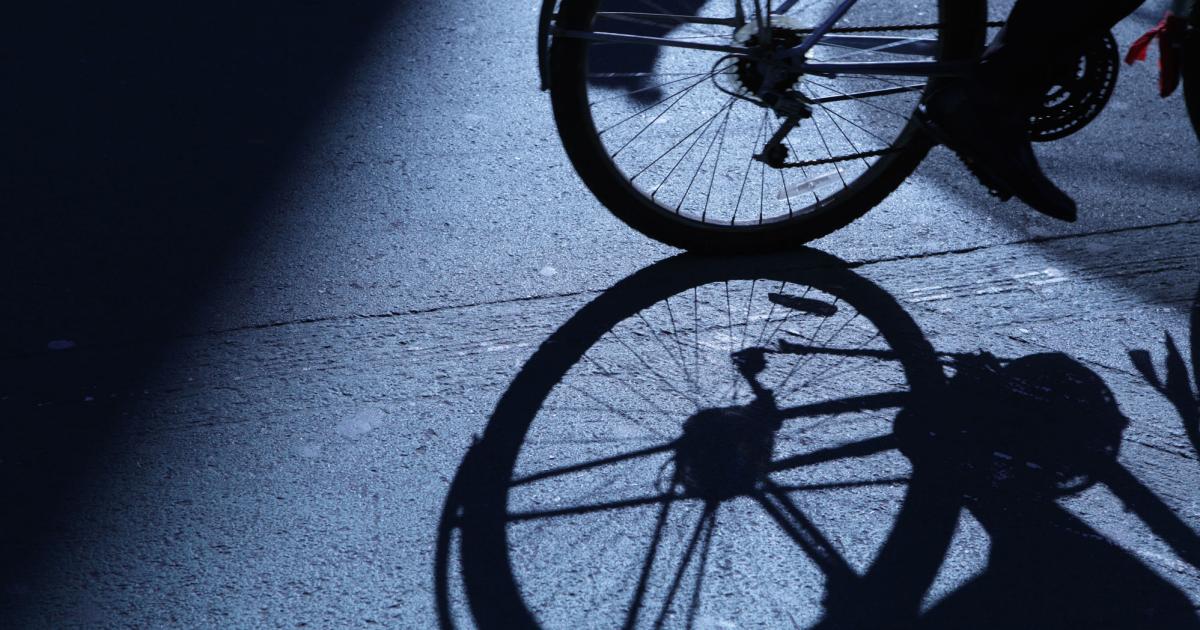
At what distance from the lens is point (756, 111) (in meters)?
4.16

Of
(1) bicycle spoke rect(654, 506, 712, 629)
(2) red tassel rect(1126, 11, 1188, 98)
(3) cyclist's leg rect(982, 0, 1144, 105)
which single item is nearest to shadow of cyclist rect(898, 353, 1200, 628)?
(1) bicycle spoke rect(654, 506, 712, 629)

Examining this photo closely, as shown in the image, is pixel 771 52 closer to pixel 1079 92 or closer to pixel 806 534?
pixel 1079 92

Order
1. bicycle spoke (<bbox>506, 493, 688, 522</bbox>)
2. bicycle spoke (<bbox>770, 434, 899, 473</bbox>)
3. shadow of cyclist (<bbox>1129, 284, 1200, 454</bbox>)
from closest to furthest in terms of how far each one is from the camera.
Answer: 1. bicycle spoke (<bbox>506, 493, 688, 522</bbox>)
2. bicycle spoke (<bbox>770, 434, 899, 473</bbox>)
3. shadow of cyclist (<bbox>1129, 284, 1200, 454</bbox>)

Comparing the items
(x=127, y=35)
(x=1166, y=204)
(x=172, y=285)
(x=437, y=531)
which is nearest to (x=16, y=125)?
(x=127, y=35)

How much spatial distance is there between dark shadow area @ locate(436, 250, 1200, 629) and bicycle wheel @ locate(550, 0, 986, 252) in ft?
0.69

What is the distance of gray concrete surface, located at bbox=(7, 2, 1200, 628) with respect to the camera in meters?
2.41

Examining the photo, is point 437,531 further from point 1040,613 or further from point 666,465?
point 1040,613

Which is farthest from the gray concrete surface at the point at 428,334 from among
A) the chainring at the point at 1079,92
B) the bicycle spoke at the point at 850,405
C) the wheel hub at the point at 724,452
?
the chainring at the point at 1079,92

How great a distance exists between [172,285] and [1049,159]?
2.72m

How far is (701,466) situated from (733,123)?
69.1 inches

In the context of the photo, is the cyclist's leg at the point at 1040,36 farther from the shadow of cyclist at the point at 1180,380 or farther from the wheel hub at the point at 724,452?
the wheel hub at the point at 724,452

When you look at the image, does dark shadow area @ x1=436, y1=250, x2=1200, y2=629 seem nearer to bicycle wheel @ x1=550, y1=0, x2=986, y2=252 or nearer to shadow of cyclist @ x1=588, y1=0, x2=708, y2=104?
bicycle wheel @ x1=550, y1=0, x2=986, y2=252

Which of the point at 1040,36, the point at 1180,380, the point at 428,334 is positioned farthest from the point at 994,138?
the point at 428,334

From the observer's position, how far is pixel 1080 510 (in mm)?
2562
